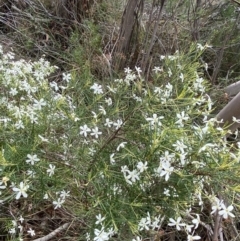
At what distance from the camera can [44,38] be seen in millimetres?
3506

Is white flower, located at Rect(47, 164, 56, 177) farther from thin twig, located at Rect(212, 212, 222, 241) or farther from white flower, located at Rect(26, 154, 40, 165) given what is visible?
thin twig, located at Rect(212, 212, 222, 241)

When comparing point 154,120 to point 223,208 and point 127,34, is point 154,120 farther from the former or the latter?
point 127,34

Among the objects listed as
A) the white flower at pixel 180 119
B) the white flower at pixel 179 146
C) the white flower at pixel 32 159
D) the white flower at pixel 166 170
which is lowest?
the white flower at pixel 32 159

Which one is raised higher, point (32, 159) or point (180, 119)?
point (180, 119)

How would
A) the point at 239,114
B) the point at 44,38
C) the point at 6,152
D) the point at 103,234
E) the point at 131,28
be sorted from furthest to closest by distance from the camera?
the point at 44,38
the point at 131,28
the point at 239,114
the point at 6,152
the point at 103,234

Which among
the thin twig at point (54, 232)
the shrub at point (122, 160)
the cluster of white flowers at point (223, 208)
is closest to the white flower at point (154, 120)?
the shrub at point (122, 160)

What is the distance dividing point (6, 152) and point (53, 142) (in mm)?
181

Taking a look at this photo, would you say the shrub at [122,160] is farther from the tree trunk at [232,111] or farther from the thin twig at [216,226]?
the tree trunk at [232,111]

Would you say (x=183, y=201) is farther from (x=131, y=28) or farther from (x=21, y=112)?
(x=131, y=28)

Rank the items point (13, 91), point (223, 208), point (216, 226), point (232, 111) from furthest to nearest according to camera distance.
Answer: point (232, 111), point (216, 226), point (13, 91), point (223, 208)

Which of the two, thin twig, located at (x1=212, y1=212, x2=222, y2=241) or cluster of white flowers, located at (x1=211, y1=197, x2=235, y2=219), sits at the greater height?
cluster of white flowers, located at (x1=211, y1=197, x2=235, y2=219)

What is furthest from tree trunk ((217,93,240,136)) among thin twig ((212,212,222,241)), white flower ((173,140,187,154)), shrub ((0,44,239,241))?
white flower ((173,140,187,154))

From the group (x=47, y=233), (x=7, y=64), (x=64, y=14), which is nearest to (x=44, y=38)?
(x=64, y=14)

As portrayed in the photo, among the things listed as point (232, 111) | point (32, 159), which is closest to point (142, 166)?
point (32, 159)
